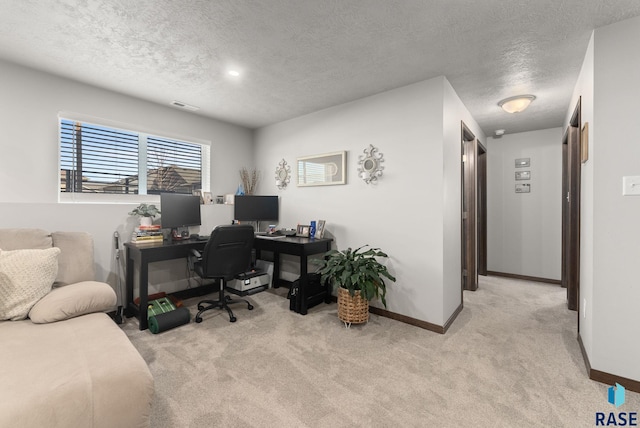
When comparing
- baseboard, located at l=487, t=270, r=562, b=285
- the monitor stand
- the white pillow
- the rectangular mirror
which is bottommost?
baseboard, located at l=487, t=270, r=562, b=285

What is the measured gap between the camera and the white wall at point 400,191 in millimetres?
2680

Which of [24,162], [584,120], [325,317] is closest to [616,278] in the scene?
[584,120]

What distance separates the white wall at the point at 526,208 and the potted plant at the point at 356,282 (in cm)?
306

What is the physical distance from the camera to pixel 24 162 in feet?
8.31

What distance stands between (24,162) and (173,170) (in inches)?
54.4

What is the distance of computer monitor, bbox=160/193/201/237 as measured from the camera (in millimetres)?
3168

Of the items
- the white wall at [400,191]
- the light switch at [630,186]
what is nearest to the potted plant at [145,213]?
the white wall at [400,191]

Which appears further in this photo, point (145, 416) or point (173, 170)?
point (173, 170)

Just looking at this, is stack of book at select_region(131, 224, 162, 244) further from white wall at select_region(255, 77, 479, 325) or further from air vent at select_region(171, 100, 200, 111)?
white wall at select_region(255, 77, 479, 325)

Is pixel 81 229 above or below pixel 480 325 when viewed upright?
above

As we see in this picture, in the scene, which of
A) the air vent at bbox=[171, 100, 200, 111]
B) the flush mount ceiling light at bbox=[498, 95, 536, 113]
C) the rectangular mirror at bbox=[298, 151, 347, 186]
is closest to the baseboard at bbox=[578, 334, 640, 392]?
the flush mount ceiling light at bbox=[498, 95, 536, 113]

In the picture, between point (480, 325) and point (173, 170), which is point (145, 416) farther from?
point (173, 170)

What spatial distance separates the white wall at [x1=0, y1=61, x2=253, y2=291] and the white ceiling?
6.1 inches

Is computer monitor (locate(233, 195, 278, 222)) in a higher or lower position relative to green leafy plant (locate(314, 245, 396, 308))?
higher
